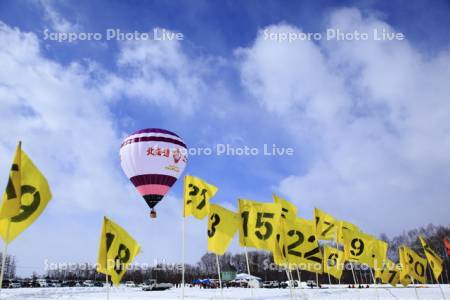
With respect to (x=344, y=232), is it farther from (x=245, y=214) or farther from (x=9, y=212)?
(x=9, y=212)

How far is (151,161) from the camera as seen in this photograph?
25844 millimetres

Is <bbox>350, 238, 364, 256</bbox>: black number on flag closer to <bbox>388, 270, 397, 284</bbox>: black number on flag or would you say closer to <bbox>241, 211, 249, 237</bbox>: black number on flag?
<bbox>388, 270, 397, 284</bbox>: black number on flag

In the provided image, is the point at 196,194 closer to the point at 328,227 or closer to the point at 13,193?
the point at 328,227

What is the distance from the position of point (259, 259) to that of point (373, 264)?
12478 cm

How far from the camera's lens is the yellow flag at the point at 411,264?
23859mm

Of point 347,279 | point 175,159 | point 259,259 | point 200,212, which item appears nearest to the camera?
point 200,212

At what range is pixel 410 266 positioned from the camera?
24.6 meters

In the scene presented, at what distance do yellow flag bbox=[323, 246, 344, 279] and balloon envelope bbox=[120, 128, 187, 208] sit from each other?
11795 millimetres

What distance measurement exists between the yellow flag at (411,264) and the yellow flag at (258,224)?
12091 millimetres

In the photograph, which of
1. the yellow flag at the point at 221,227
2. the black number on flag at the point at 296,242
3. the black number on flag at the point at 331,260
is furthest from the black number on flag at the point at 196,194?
the black number on flag at the point at 331,260

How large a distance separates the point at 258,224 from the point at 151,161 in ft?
39.6

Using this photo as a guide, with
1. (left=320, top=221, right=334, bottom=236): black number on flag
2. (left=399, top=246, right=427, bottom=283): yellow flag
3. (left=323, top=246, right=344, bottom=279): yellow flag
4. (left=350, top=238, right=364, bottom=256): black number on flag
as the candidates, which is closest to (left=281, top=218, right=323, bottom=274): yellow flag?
(left=350, top=238, right=364, bottom=256): black number on flag

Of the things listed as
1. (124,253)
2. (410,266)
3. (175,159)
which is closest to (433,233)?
(410,266)

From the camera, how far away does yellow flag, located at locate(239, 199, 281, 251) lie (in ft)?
50.8
